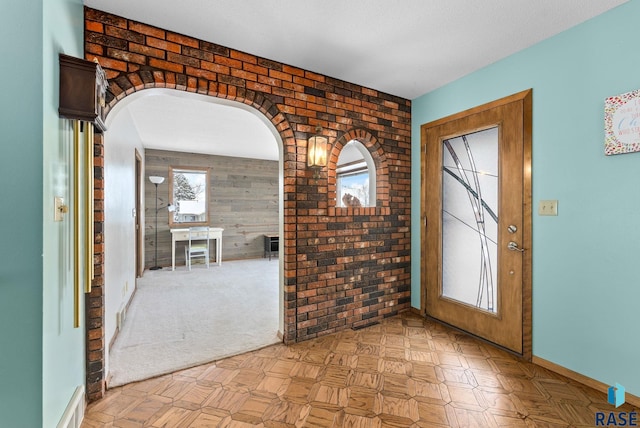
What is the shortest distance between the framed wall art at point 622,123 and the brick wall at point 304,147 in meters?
1.68

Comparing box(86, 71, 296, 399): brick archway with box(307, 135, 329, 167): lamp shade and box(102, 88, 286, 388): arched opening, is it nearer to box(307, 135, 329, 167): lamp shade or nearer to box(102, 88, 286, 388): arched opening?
box(102, 88, 286, 388): arched opening

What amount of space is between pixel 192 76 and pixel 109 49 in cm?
50

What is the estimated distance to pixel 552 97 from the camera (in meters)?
2.14

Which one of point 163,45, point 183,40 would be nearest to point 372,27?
point 183,40

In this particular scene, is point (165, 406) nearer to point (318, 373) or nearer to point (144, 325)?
point (318, 373)

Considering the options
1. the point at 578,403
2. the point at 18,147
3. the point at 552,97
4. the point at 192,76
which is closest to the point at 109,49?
the point at 192,76

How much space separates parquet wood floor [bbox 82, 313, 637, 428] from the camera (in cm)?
164

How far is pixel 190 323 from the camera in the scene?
3.03 m

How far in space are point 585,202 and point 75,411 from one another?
329 centimetres

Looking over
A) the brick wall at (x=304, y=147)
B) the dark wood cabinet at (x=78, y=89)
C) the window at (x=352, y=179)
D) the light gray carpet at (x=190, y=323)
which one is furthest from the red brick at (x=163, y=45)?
the window at (x=352, y=179)

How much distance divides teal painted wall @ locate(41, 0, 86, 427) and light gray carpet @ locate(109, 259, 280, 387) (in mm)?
723

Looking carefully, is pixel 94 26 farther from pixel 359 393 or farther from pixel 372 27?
pixel 359 393

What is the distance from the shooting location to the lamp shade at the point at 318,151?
2.55 metres

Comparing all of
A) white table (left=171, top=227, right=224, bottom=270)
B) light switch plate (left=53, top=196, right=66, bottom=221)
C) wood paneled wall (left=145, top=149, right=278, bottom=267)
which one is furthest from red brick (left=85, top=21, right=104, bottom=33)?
wood paneled wall (left=145, top=149, right=278, bottom=267)
